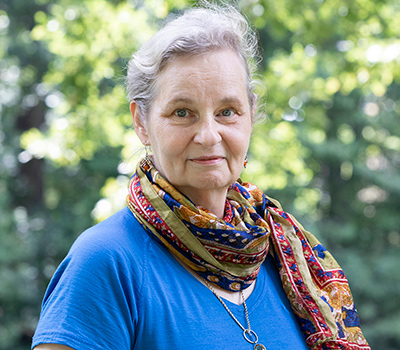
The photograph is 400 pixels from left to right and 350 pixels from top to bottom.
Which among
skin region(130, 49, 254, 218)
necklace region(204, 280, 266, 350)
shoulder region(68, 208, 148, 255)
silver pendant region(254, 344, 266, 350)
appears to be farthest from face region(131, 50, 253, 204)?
silver pendant region(254, 344, 266, 350)

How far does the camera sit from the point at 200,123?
1304 millimetres

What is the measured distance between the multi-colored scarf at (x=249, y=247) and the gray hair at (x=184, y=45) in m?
0.23

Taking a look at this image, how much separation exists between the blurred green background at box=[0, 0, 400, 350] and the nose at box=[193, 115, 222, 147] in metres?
0.57

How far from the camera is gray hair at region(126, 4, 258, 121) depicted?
130 cm

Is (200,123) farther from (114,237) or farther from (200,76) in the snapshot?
(114,237)

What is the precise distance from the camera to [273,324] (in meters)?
1.36

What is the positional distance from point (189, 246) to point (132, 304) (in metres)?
0.23

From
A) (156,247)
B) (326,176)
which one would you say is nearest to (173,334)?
(156,247)

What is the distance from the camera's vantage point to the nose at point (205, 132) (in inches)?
51.0

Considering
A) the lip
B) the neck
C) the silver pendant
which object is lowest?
the silver pendant

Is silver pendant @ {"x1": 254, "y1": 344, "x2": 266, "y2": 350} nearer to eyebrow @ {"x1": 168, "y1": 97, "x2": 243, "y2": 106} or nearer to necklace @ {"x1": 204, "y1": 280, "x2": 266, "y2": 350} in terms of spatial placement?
necklace @ {"x1": 204, "y1": 280, "x2": 266, "y2": 350}

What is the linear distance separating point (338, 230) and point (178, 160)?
32.4ft

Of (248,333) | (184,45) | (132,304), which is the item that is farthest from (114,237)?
(184,45)

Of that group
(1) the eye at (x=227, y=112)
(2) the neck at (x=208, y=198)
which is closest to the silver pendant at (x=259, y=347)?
(2) the neck at (x=208, y=198)
